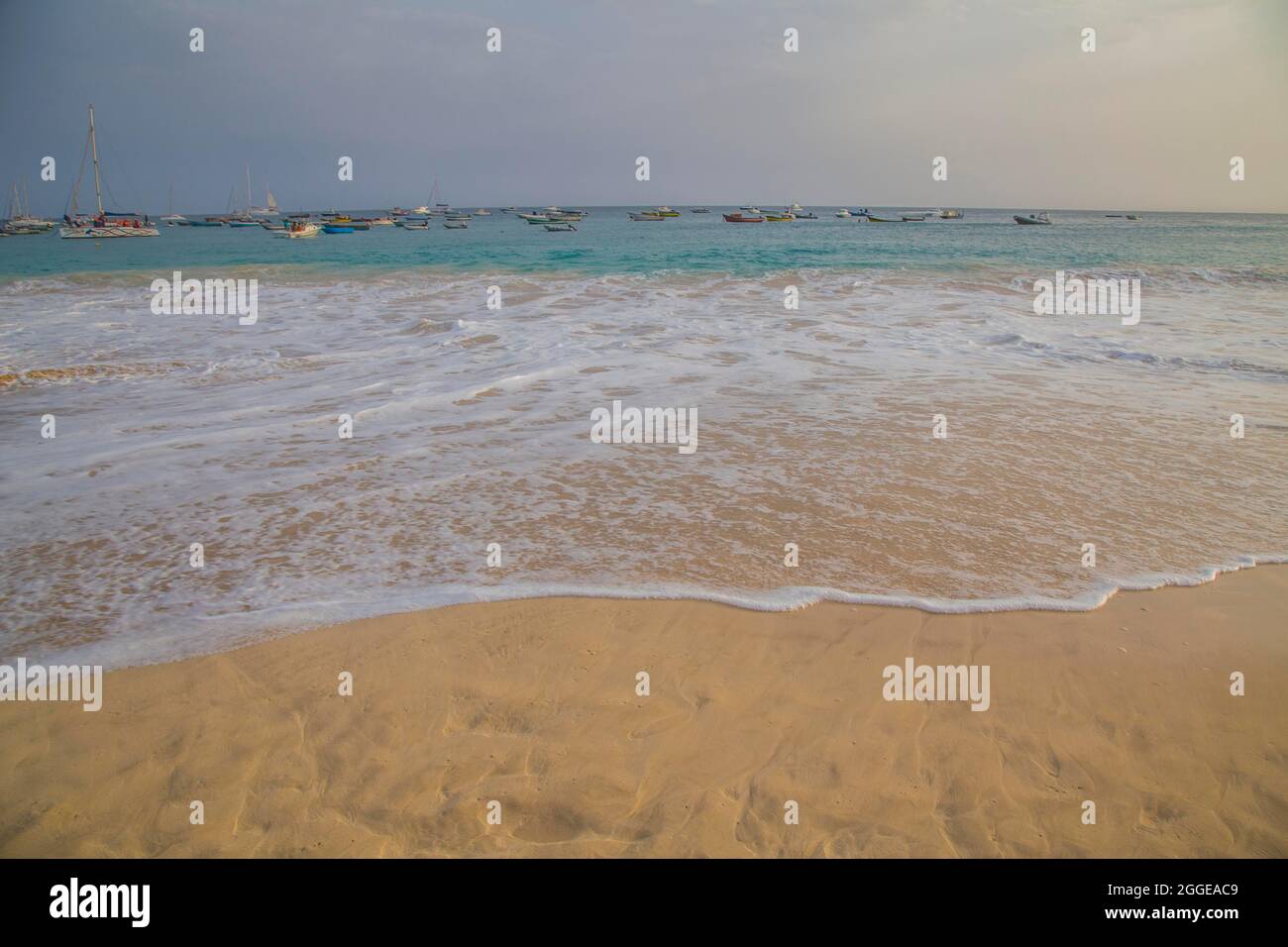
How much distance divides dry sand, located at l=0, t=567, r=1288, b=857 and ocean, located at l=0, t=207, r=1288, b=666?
415mm

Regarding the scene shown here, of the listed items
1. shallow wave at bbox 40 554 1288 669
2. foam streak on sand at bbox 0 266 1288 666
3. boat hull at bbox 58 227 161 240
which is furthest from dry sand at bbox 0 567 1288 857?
boat hull at bbox 58 227 161 240

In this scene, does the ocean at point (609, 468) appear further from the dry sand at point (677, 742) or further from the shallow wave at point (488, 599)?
the dry sand at point (677, 742)

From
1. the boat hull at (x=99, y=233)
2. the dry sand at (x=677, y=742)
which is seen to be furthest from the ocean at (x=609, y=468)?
the boat hull at (x=99, y=233)

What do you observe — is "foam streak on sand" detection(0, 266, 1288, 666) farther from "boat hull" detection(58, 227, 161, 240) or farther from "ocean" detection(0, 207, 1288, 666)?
"boat hull" detection(58, 227, 161, 240)

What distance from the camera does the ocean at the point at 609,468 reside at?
15.8 ft

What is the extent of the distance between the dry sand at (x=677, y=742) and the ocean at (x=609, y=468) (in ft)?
1.36

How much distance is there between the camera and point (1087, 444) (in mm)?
7539

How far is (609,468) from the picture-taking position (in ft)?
23.0

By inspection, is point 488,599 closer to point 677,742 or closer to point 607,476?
point 677,742

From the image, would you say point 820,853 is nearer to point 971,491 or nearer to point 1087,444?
point 971,491

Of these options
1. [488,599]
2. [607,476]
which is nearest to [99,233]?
[607,476]

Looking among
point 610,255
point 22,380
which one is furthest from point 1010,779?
point 610,255
